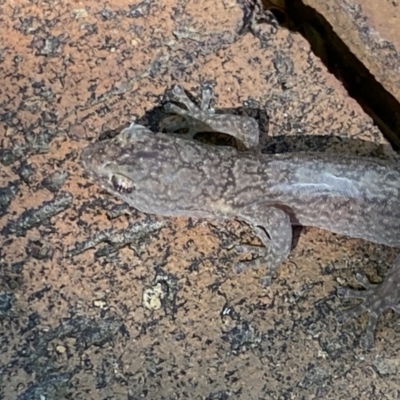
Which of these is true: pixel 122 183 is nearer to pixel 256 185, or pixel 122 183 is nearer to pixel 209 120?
pixel 209 120

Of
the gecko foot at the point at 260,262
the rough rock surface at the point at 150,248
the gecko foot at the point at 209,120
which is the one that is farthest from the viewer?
the gecko foot at the point at 209,120

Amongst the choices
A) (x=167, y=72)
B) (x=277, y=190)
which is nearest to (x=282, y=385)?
(x=277, y=190)

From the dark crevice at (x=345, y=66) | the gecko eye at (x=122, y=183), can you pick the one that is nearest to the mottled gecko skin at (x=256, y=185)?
the gecko eye at (x=122, y=183)

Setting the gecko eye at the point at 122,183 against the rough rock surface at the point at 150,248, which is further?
the gecko eye at the point at 122,183

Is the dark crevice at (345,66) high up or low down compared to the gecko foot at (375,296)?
up

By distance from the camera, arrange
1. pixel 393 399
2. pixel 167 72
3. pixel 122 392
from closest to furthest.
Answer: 1. pixel 122 392
2. pixel 393 399
3. pixel 167 72

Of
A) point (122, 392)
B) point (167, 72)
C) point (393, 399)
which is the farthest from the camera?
point (167, 72)

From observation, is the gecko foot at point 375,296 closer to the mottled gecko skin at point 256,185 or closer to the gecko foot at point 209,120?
the mottled gecko skin at point 256,185

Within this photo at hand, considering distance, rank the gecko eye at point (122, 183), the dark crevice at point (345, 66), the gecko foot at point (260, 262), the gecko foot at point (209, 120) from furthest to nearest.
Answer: the dark crevice at point (345, 66) < the gecko foot at point (209, 120) < the gecko foot at point (260, 262) < the gecko eye at point (122, 183)

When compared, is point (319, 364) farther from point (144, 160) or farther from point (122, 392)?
point (144, 160)
